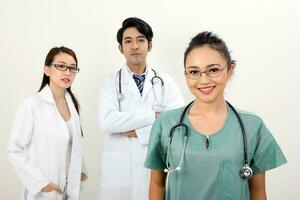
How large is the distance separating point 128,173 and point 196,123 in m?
0.84

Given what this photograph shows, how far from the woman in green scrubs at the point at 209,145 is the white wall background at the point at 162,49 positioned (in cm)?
111

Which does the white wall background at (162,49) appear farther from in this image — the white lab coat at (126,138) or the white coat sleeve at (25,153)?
the white coat sleeve at (25,153)

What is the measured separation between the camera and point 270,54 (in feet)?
8.21

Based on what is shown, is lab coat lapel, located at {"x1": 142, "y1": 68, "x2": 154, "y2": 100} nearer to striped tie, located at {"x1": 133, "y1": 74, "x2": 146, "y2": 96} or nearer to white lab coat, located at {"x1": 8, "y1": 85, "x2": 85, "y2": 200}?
striped tie, located at {"x1": 133, "y1": 74, "x2": 146, "y2": 96}

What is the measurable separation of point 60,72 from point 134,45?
476 millimetres

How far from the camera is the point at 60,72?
183 centimetres

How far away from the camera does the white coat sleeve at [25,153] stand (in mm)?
1704

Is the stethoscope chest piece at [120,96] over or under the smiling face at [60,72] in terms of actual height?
under

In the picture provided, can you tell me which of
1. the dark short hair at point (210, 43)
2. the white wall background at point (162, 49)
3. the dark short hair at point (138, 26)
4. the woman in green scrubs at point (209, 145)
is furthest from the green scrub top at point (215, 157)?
the white wall background at point (162, 49)

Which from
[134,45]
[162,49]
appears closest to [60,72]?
[134,45]

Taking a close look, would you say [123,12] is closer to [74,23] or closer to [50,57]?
[74,23]

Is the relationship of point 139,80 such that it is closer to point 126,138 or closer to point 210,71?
point 126,138

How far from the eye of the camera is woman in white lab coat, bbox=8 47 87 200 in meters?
1.72

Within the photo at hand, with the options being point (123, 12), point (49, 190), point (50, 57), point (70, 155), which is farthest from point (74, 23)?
point (49, 190)
